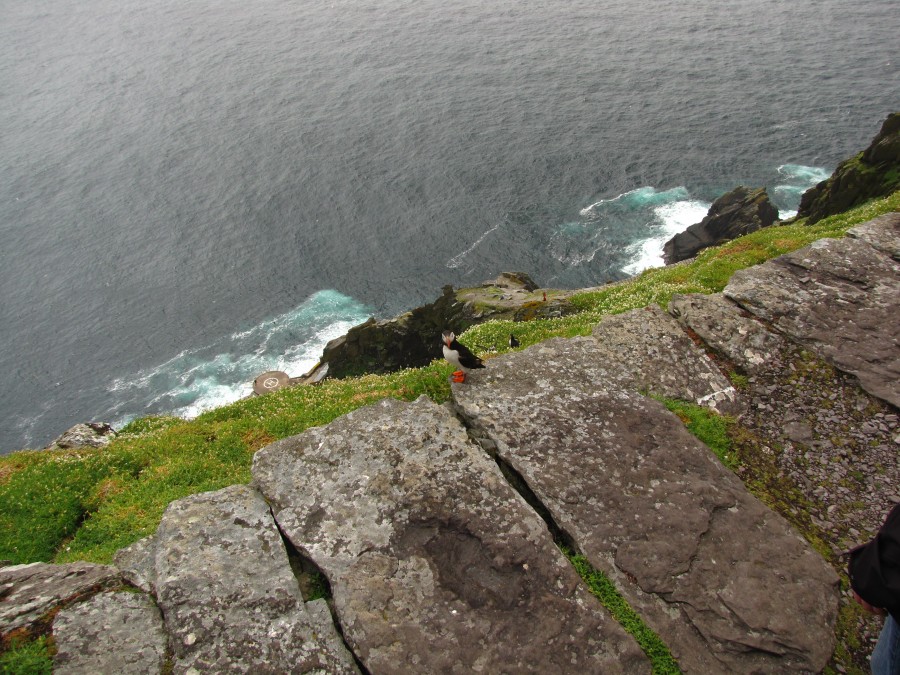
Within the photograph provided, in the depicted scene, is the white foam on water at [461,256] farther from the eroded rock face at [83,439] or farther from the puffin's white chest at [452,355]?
the puffin's white chest at [452,355]

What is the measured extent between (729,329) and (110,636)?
17587 mm

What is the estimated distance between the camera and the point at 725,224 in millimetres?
75625

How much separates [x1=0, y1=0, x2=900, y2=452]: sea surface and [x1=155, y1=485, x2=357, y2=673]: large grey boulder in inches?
2503

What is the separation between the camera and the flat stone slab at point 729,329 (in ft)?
57.2

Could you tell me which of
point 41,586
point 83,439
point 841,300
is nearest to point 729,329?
point 841,300

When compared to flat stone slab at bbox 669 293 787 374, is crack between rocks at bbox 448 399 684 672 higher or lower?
higher

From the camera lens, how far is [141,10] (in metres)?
195

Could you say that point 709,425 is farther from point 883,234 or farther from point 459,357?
point 883,234

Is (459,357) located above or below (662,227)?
above

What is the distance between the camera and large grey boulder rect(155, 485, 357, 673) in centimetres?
989

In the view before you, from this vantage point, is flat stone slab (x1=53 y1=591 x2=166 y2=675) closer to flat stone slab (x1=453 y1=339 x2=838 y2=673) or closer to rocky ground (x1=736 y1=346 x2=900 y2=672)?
flat stone slab (x1=453 y1=339 x2=838 y2=673)

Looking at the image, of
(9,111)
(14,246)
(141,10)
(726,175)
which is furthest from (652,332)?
(141,10)

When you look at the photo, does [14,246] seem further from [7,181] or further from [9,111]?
[9,111]

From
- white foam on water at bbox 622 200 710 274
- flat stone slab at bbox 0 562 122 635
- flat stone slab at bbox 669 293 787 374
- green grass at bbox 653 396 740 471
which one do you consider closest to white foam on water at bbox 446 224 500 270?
white foam on water at bbox 622 200 710 274
